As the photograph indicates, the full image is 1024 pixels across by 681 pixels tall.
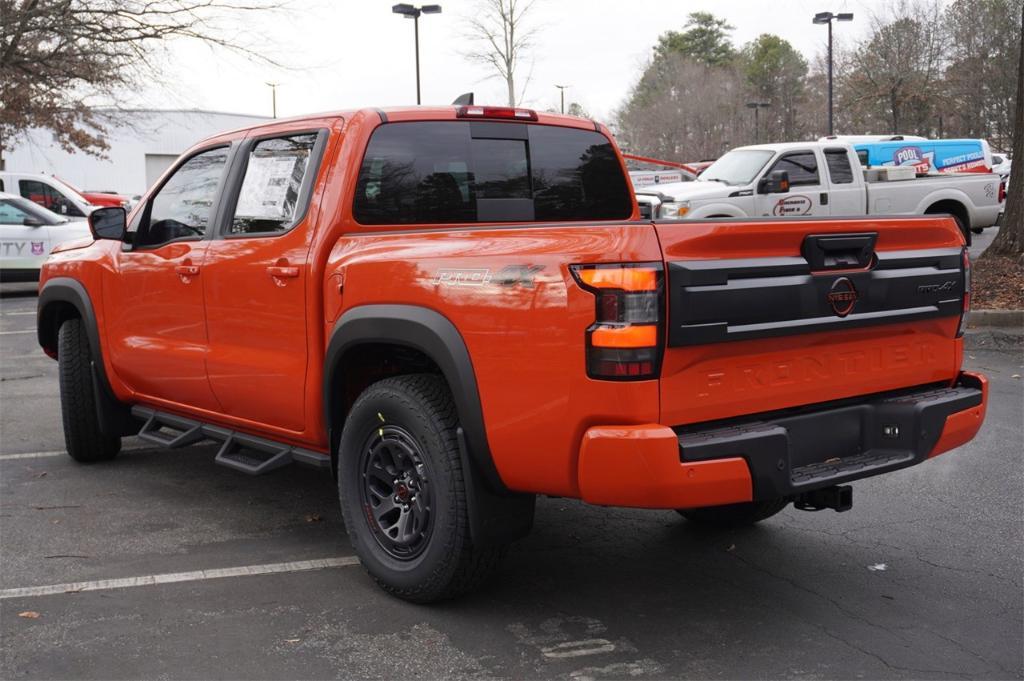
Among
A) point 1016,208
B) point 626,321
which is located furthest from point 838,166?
point 626,321

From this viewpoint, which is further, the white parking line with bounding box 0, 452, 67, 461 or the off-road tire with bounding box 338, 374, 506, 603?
the white parking line with bounding box 0, 452, 67, 461

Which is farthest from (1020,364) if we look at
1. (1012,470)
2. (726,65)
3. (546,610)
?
(726,65)

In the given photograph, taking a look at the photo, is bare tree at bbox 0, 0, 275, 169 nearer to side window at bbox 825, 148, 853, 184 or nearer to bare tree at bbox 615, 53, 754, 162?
side window at bbox 825, 148, 853, 184

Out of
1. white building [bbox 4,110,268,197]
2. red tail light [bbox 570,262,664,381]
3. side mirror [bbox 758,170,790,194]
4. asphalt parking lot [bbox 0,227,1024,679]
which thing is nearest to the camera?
red tail light [bbox 570,262,664,381]

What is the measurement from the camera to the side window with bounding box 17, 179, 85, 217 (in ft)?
66.0

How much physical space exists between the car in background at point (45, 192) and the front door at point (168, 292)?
606 inches

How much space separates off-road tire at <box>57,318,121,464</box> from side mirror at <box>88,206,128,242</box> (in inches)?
34.8

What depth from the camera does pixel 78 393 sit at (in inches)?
247

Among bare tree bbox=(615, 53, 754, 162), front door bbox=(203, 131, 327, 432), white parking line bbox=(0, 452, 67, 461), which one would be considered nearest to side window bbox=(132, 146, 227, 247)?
front door bbox=(203, 131, 327, 432)

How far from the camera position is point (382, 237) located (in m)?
4.16

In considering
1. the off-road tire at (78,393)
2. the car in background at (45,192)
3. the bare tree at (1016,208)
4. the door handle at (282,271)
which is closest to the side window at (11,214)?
the car in background at (45,192)

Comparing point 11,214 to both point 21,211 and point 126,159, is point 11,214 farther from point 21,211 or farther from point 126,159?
point 126,159

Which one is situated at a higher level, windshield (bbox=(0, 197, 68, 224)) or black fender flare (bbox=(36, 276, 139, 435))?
windshield (bbox=(0, 197, 68, 224))

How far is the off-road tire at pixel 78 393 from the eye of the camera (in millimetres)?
6285
